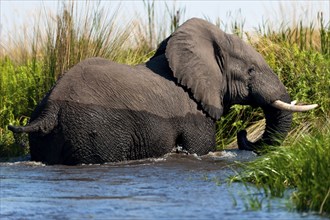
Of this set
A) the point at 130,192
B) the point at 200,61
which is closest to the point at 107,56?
the point at 200,61

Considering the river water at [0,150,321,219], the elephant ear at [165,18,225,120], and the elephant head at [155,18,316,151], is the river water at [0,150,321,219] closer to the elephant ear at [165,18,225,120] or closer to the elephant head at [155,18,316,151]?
the elephant ear at [165,18,225,120]

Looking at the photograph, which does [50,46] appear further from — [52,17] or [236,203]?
[236,203]

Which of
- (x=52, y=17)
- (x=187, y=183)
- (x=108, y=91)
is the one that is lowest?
(x=187, y=183)

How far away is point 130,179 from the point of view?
988 centimetres

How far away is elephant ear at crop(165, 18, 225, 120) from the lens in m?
12.2

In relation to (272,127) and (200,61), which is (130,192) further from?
(272,127)

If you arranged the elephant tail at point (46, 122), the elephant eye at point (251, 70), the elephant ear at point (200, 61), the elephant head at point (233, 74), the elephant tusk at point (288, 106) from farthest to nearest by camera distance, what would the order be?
the elephant eye at point (251, 70) → the elephant tusk at point (288, 106) → the elephant head at point (233, 74) → the elephant ear at point (200, 61) → the elephant tail at point (46, 122)

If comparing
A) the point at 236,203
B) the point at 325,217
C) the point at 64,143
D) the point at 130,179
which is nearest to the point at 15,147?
the point at 64,143

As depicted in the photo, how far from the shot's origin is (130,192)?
350 inches

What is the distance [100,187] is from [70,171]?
1.34 m

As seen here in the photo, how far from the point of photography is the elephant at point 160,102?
11102 mm

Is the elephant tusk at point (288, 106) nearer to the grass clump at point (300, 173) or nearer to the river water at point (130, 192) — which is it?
the river water at point (130, 192)

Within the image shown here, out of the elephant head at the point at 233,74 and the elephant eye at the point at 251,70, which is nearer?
the elephant head at the point at 233,74

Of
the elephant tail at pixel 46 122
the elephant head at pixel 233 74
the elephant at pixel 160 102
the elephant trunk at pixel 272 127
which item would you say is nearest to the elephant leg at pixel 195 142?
the elephant at pixel 160 102
